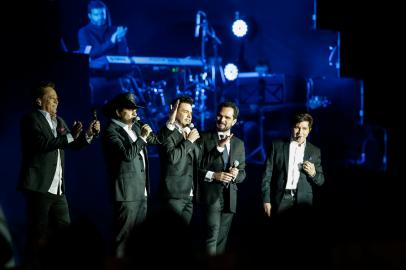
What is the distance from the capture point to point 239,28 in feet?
36.3

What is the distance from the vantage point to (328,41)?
36.2 feet

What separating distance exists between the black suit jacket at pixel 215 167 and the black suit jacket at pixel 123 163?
1.91 feet

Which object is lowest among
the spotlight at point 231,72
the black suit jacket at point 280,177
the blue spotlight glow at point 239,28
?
the black suit jacket at point 280,177

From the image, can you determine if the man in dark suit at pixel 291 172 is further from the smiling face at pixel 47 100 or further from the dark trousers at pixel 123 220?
the smiling face at pixel 47 100

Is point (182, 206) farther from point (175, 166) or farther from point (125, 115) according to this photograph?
point (125, 115)

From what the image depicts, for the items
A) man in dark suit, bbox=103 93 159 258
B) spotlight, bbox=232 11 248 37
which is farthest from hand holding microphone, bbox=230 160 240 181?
spotlight, bbox=232 11 248 37

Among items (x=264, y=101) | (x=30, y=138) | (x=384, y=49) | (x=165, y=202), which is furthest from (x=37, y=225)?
(x=264, y=101)

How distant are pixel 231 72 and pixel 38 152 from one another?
6.47m

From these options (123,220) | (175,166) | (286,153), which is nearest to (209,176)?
(175,166)

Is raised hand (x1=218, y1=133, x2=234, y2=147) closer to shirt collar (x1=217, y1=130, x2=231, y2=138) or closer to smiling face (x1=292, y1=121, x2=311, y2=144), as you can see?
shirt collar (x1=217, y1=130, x2=231, y2=138)

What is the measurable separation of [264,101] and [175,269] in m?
8.47

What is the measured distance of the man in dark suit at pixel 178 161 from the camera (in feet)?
15.2

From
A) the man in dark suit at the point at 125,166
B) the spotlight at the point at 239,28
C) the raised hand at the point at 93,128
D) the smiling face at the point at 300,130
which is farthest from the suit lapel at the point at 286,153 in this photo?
the spotlight at the point at 239,28

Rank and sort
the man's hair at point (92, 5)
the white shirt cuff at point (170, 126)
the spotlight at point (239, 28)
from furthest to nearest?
the spotlight at point (239, 28), the man's hair at point (92, 5), the white shirt cuff at point (170, 126)
